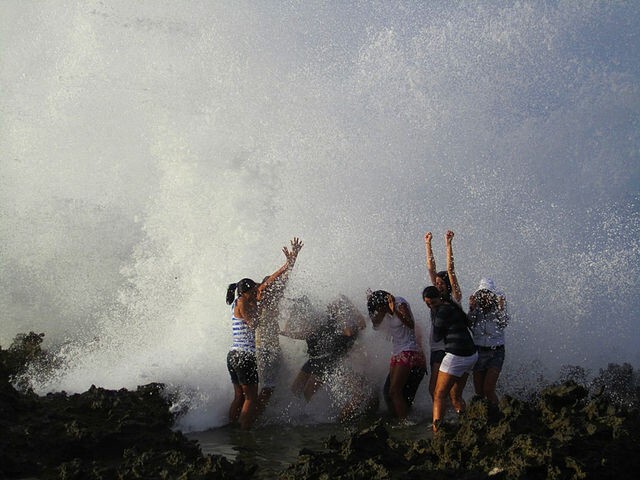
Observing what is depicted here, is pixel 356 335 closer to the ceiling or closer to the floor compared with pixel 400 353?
closer to the ceiling

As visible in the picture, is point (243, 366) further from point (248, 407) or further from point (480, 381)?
point (480, 381)

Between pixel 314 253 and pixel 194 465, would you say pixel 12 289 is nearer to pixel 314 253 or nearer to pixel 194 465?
pixel 314 253

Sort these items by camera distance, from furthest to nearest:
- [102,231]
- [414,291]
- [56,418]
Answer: [102,231] → [414,291] → [56,418]

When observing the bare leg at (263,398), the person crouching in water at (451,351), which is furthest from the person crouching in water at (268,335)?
the person crouching in water at (451,351)

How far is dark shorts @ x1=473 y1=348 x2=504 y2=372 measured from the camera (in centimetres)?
805

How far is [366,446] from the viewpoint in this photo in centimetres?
560

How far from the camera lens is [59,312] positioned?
14125 mm

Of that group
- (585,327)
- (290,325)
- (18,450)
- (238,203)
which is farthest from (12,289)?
(585,327)

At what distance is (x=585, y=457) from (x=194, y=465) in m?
3.20

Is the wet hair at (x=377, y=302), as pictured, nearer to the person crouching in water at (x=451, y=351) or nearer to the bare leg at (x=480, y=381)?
the person crouching in water at (x=451, y=351)

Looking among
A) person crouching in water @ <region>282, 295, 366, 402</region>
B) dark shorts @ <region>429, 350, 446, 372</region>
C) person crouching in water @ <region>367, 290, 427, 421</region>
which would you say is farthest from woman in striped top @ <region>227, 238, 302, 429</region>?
dark shorts @ <region>429, 350, 446, 372</region>

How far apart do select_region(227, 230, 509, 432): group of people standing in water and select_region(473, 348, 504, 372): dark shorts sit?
0.01 metres

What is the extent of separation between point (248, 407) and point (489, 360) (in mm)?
3068

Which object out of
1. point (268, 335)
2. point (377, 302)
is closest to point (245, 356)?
point (268, 335)
